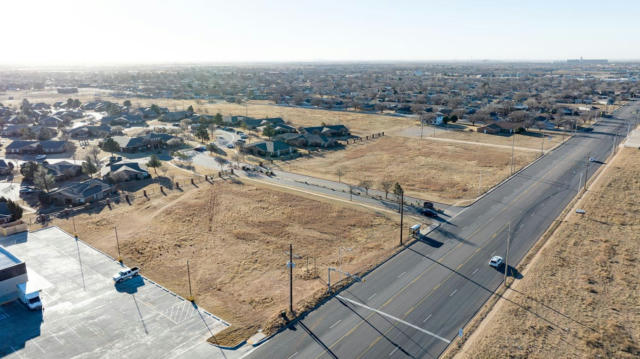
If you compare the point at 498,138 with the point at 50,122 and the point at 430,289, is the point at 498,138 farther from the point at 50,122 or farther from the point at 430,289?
the point at 50,122

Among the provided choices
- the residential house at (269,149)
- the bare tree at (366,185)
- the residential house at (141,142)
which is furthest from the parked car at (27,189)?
the bare tree at (366,185)

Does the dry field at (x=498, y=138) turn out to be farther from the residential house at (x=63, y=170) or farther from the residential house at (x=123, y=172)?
the residential house at (x=63, y=170)

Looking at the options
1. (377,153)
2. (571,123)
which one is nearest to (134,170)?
(377,153)

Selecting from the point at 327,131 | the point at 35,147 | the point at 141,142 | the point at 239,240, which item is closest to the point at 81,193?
the point at 239,240

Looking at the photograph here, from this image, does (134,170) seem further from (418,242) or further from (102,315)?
(418,242)

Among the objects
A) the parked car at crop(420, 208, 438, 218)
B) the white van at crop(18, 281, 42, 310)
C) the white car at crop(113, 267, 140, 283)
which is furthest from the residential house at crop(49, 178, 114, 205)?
the parked car at crop(420, 208, 438, 218)

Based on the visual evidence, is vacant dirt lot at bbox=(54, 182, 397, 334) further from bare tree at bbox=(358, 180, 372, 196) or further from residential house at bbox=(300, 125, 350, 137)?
residential house at bbox=(300, 125, 350, 137)
